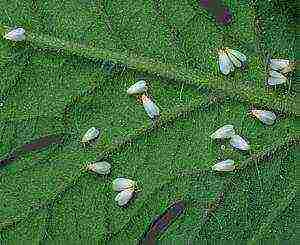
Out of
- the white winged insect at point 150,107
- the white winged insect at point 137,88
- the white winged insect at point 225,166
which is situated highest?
the white winged insect at point 137,88

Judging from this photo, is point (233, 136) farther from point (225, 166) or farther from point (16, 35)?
point (16, 35)

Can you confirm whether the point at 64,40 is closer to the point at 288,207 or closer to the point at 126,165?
the point at 126,165

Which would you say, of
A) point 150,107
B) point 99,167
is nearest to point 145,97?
point 150,107

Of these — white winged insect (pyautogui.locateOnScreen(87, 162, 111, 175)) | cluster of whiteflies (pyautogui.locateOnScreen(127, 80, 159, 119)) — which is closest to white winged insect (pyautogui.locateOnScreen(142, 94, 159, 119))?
cluster of whiteflies (pyautogui.locateOnScreen(127, 80, 159, 119))

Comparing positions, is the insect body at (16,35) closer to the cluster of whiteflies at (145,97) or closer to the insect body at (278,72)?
the cluster of whiteflies at (145,97)

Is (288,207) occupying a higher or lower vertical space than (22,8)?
lower

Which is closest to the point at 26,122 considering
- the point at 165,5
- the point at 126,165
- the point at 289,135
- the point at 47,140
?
the point at 47,140

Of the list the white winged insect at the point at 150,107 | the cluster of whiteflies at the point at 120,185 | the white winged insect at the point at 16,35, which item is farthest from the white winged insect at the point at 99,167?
the white winged insect at the point at 16,35
